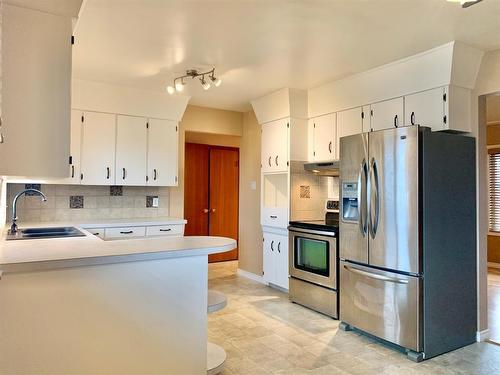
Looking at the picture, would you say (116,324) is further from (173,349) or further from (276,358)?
(276,358)

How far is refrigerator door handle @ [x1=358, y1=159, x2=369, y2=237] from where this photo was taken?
3.18m

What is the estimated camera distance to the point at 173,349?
2125mm

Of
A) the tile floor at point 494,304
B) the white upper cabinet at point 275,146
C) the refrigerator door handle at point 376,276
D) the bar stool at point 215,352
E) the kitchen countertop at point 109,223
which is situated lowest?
the tile floor at point 494,304

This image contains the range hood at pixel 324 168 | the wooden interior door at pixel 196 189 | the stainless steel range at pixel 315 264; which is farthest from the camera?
the wooden interior door at pixel 196 189

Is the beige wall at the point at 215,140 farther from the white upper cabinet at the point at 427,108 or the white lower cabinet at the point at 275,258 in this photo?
the white upper cabinet at the point at 427,108

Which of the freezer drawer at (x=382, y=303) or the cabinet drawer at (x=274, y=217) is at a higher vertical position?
the cabinet drawer at (x=274, y=217)

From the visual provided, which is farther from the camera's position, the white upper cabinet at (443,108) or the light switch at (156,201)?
the light switch at (156,201)

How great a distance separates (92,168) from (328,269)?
9.52 feet

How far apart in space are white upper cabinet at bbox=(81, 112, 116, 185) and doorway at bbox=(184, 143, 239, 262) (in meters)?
2.05

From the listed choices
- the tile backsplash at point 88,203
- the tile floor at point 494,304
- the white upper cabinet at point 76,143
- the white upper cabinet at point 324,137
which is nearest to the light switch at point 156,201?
the tile backsplash at point 88,203

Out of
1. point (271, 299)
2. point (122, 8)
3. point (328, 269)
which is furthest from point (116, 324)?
point (271, 299)

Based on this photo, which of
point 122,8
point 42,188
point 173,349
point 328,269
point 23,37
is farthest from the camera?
point 42,188

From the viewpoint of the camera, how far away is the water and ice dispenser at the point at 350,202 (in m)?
3.35

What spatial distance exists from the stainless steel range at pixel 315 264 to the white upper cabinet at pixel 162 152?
173 cm
